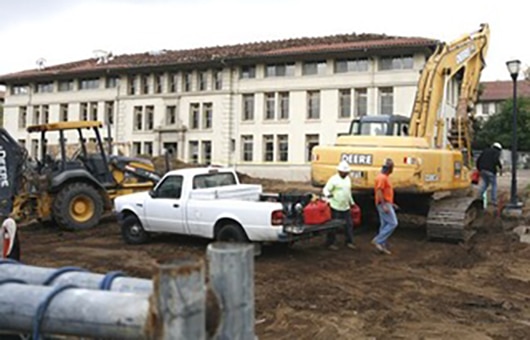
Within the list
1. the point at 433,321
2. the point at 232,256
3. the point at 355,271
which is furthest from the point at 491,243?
the point at 232,256

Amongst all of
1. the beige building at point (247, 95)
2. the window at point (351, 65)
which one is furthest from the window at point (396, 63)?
the window at point (351, 65)

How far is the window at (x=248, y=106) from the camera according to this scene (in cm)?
4194

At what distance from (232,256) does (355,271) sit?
27.8 ft

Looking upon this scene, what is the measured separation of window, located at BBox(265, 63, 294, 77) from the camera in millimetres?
40594

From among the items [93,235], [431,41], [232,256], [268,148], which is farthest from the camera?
[268,148]

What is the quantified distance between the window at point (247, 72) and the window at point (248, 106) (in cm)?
140

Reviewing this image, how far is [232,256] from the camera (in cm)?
189

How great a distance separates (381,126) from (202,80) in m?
29.6

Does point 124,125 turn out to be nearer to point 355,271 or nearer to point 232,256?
point 355,271

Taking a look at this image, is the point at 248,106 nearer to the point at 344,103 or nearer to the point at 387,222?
the point at 344,103

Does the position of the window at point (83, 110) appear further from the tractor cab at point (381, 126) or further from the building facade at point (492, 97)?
the building facade at point (492, 97)

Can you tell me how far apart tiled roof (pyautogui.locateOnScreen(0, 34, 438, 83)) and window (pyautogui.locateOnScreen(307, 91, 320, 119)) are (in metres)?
3.01

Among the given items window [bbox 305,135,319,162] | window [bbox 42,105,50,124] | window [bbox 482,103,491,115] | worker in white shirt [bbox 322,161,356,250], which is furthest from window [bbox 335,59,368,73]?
window [bbox 482,103,491,115]

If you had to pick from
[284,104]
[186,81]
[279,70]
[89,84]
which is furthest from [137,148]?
[279,70]
